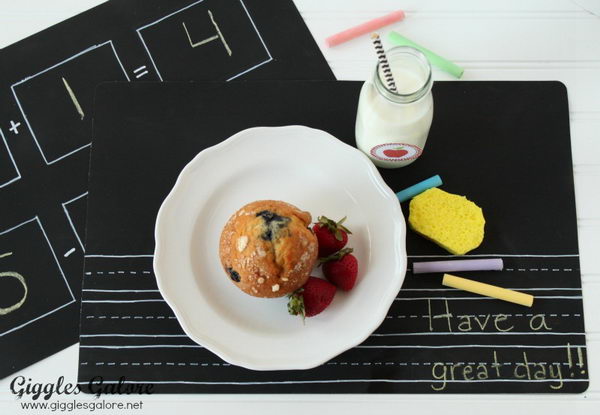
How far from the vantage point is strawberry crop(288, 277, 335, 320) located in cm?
100

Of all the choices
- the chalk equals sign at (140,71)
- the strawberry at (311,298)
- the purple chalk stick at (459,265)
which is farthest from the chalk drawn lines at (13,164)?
the purple chalk stick at (459,265)

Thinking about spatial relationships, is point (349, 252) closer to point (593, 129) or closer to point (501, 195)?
point (501, 195)

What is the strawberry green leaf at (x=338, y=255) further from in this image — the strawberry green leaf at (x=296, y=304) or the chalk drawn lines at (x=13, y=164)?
the chalk drawn lines at (x=13, y=164)

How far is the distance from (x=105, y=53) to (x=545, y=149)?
102 cm

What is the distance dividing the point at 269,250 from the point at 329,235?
141mm

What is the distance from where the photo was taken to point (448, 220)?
44.7 inches

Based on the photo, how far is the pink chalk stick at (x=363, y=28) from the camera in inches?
50.0

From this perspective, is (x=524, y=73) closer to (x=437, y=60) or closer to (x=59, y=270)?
(x=437, y=60)

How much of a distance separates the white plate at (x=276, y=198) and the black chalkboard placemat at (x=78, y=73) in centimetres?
24

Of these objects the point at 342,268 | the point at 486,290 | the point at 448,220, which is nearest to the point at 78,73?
the point at 342,268

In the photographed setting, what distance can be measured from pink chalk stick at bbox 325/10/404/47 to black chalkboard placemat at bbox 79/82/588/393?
11 centimetres

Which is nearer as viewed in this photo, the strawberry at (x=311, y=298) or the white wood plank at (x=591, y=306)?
the strawberry at (x=311, y=298)

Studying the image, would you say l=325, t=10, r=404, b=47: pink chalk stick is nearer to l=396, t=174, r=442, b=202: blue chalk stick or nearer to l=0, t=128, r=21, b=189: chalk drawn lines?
l=396, t=174, r=442, b=202: blue chalk stick

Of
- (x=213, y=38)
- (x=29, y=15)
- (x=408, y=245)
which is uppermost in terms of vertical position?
(x=29, y=15)
